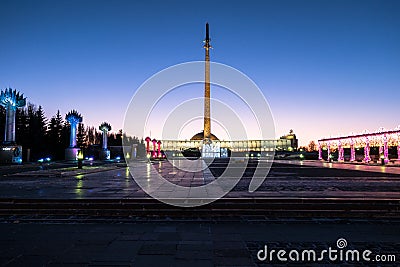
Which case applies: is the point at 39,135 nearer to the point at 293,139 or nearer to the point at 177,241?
the point at 177,241

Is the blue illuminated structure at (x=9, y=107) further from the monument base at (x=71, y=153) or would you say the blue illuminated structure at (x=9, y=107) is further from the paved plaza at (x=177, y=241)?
the paved plaza at (x=177, y=241)

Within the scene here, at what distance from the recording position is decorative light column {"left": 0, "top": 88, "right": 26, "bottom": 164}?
35.9 metres

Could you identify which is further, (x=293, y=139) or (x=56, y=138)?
(x=293, y=139)

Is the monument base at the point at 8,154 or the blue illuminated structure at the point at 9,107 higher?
the blue illuminated structure at the point at 9,107

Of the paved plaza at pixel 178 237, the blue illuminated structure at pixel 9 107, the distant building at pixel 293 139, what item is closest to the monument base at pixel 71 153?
the blue illuminated structure at pixel 9 107

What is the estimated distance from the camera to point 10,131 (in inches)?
1487

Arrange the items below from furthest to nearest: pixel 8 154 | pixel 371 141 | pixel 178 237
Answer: pixel 371 141 < pixel 8 154 < pixel 178 237

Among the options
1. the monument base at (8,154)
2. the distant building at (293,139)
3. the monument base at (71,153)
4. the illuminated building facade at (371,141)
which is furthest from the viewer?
the distant building at (293,139)

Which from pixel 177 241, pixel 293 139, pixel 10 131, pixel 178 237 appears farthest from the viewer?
pixel 293 139

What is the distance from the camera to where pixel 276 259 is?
5074mm

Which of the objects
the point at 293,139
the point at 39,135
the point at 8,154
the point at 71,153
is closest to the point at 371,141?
the point at 71,153

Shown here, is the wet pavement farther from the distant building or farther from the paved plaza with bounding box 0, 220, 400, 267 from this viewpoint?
the distant building

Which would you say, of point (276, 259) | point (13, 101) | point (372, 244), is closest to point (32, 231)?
point (276, 259)

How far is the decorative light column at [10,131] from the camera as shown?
35938 millimetres
